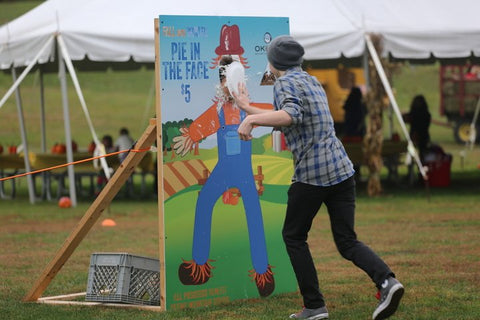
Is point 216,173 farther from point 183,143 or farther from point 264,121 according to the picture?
→ point 264,121

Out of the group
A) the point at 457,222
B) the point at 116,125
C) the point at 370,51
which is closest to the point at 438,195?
the point at 370,51

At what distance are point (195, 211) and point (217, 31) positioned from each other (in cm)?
138

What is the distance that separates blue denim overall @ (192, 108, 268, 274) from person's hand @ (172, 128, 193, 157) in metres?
0.29

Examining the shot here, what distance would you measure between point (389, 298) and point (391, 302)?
0.03m

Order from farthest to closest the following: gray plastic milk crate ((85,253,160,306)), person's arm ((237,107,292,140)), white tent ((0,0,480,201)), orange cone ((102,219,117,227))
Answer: white tent ((0,0,480,201)) → orange cone ((102,219,117,227)) → gray plastic milk crate ((85,253,160,306)) → person's arm ((237,107,292,140))

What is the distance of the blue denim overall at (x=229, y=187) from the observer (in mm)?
7738

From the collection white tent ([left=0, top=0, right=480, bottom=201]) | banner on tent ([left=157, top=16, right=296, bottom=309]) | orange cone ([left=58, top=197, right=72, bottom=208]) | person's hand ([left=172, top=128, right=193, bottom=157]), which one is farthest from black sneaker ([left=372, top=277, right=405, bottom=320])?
orange cone ([left=58, top=197, right=72, bottom=208])

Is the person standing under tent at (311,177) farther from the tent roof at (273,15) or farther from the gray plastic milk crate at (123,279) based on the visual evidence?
the tent roof at (273,15)

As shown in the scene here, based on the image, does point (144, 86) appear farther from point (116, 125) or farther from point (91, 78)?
point (116, 125)

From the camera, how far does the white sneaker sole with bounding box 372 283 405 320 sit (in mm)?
6625

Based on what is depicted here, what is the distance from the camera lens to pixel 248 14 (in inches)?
645

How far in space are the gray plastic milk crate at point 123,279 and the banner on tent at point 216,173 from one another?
1.51ft

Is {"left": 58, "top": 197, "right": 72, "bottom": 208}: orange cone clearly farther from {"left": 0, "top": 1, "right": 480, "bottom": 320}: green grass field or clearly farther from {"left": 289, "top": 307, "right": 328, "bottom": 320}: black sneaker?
{"left": 289, "top": 307, "right": 328, "bottom": 320}: black sneaker

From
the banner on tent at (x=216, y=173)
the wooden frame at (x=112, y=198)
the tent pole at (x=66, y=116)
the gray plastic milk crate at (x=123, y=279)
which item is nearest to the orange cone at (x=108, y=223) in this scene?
the tent pole at (x=66, y=116)
